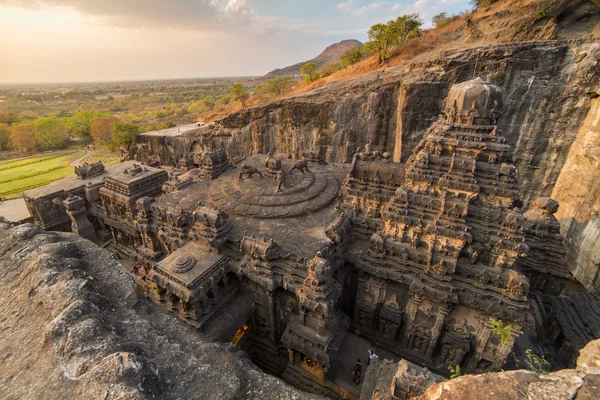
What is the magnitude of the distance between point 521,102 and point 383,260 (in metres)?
24.5

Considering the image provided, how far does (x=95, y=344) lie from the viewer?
5.29 meters

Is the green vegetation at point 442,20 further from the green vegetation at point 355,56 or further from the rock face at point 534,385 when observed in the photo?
the rock face at point 534,385

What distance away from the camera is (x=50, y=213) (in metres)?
23.2

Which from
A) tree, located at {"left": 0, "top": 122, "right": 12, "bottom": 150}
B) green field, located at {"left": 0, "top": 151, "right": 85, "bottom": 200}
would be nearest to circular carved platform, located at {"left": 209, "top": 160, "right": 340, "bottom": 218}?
green field, located at {"left": 0, "top": 151, "right": 85, "bottom": 200}

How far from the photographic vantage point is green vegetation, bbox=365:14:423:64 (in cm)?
3903

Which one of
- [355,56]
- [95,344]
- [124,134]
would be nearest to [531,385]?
[95,344]

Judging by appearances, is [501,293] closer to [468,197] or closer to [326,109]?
[468,197]

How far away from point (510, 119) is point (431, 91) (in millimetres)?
7967

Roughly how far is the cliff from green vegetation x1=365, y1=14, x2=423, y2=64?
22.4 feet

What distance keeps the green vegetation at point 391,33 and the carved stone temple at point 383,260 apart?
101 feet

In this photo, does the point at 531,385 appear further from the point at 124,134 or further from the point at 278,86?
the point at 278,86

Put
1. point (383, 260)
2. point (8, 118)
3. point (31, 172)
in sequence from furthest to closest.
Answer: point (8, 118) → point (31, 172) → point (383, 260)

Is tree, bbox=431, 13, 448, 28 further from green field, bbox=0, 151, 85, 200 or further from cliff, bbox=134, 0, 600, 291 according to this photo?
green field, bbox=0, 151, 85, 200

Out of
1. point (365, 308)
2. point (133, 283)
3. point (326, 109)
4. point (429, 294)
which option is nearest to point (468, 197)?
point (429, 294)
